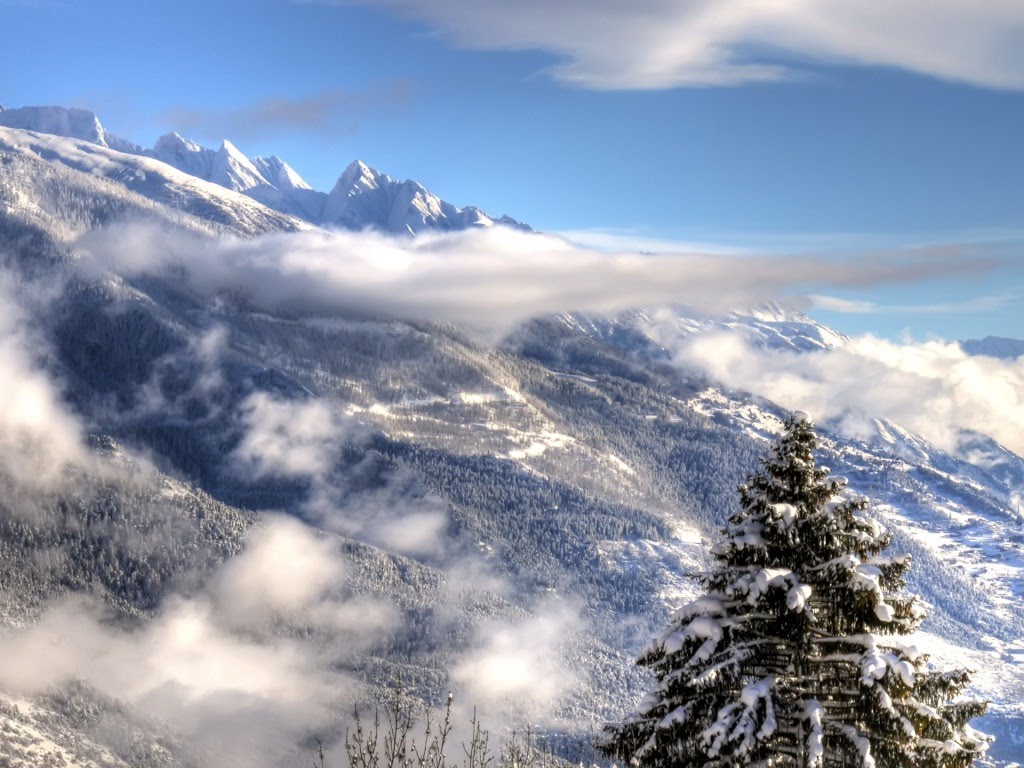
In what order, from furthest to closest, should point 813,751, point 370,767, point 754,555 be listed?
point 370,767
point 754,555
point 813,751

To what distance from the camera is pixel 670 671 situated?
1152 inches

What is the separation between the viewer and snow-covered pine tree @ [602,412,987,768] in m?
27.0

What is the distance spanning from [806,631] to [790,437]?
16.8 feet

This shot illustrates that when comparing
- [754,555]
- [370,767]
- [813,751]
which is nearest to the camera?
[813,751]

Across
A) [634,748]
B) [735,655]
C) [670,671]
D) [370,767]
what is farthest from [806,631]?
[370,767]

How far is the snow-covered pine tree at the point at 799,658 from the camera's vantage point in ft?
88.5

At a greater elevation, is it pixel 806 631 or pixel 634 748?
pixel 806 631

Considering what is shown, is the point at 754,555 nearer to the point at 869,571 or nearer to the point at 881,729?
the point at 869,571

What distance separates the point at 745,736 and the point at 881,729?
353cm

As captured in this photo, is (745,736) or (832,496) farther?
(832,496)

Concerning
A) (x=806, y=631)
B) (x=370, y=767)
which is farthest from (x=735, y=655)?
(x=370, y=767)

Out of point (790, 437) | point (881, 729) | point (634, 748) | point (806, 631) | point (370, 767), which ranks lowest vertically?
point (370, 767)

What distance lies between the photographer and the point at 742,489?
29781 millimetres

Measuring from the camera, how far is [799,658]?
28375 mm
